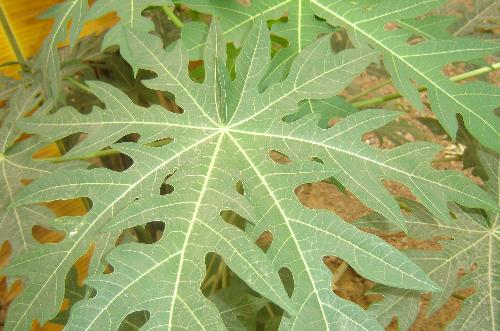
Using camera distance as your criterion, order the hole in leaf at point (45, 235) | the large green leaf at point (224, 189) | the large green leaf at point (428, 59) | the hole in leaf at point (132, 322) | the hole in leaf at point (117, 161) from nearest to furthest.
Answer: the large green leaf at point (224, 189) → the large green leaf at point (428, 59) → the hole in leaf at point (132, 322) → the hole in leaf at point (117, 161) → the hole in leaf at point (45, 235)

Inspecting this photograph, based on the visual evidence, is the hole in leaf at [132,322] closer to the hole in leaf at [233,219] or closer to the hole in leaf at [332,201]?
the hole in leaf at [233,219]

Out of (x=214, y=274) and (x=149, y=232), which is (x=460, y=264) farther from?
(x=149, y=232)

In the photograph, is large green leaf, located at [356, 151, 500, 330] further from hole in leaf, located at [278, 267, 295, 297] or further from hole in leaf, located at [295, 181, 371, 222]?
hole in leaf, located at [295, 181, 371, 222]

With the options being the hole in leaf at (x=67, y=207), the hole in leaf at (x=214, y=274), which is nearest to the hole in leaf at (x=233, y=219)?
the hole in leaf at (x=214, y=274)

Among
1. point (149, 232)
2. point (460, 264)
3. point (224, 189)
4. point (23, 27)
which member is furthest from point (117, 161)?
point (460, 264)

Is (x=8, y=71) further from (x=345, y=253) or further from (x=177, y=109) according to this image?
(x=345, y=253)

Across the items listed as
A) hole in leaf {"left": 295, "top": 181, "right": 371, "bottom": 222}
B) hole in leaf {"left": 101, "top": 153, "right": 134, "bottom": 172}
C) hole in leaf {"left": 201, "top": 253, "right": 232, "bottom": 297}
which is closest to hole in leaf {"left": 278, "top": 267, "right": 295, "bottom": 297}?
hole in leaf {"left": 201, "top": 253, "right": 232, "bottom": 297}
